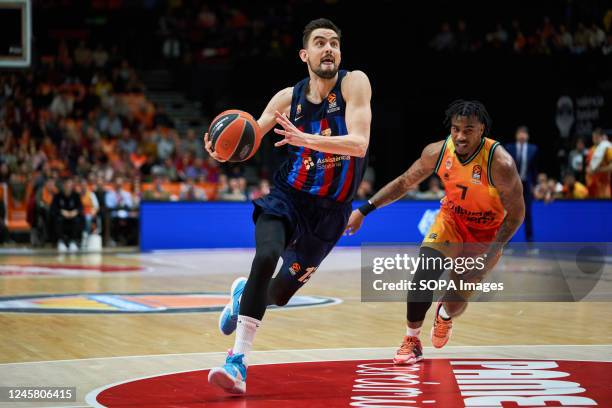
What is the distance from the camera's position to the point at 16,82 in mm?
22859

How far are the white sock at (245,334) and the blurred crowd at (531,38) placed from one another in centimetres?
1781

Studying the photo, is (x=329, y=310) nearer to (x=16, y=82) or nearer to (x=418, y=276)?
(x=418, y=276)

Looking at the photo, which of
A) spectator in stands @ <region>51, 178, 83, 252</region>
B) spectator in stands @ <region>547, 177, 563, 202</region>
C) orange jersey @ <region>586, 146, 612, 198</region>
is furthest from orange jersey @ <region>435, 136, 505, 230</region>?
spectator in stands @ <region>51, 178, 83, 252</region>

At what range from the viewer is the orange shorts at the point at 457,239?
671 centimetres

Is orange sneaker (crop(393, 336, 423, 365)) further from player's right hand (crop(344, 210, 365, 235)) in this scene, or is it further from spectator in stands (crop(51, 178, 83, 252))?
spectator in stands (crop(51, 178, 83, 252))

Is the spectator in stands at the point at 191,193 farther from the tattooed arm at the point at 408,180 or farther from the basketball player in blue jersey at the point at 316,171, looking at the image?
the basketball player in blue jersey at the point at 316,171

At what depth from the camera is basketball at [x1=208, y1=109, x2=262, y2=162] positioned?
5.74 metres

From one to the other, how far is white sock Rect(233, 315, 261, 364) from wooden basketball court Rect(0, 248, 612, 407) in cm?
31

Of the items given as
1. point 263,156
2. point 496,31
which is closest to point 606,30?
point 496,31

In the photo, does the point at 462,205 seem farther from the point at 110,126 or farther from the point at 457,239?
the point at 110,126

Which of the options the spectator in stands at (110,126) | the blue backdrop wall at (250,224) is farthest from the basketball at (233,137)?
the spectator in stands at (110,126)

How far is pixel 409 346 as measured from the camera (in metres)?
6.48

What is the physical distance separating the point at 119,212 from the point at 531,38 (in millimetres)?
10764

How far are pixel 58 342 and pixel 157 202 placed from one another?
11.3 m
